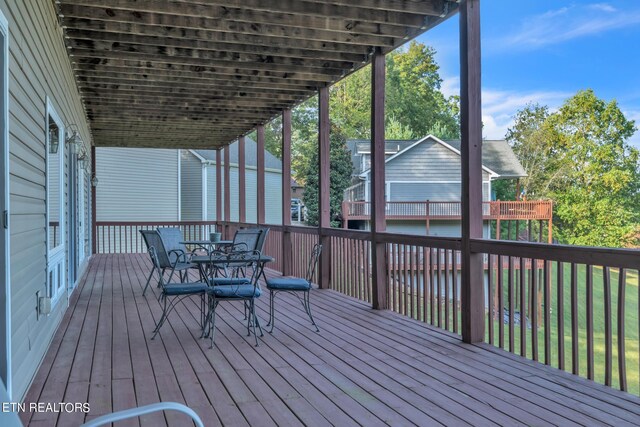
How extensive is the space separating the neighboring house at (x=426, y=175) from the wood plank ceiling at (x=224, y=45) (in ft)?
37.5

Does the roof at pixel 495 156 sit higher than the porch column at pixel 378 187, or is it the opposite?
the roof at pixel 495 156

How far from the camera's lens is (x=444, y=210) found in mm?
18219

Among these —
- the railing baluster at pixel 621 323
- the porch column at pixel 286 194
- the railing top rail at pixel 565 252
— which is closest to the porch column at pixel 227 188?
the porch column at pixel 286 194

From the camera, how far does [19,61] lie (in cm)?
274

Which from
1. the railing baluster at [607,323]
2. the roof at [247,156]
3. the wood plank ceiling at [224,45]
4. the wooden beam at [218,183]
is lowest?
the railing baluster at [607,323]

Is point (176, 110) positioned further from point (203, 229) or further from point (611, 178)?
point (611, 178)

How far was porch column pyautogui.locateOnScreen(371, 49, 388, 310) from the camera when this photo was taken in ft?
17.7

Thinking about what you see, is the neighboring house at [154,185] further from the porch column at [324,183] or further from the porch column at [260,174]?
the porch column at [324,183]

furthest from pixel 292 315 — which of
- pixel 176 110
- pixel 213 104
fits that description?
pixel 176 110

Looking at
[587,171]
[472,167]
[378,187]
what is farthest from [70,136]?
[587,171]

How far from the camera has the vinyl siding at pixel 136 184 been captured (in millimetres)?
14148

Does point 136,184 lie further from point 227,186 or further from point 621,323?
point 621,323

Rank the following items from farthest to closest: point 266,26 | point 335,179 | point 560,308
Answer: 1. point 335,179
2. point 266,26
3. point 560,308

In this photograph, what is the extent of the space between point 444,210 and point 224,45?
46.2 feet
